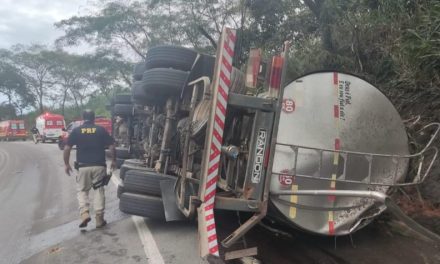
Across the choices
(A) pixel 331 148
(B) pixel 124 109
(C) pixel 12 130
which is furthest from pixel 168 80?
(C) pixel 12 130

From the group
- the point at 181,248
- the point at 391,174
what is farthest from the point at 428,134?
the point at 181,248

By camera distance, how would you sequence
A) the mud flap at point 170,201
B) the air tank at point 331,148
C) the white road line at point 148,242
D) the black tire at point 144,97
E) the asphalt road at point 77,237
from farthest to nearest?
the black tire at point 144,97 → the mud flap at point 170,201 → the asphalt road at point 77,237 → the white road line at point 148,242 → the air tank at point 331,148

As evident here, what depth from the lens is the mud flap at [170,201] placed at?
521 centimetres

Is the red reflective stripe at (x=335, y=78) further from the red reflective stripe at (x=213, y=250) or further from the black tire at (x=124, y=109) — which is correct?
the black tire at (x=124, y=109)

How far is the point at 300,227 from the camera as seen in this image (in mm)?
3979

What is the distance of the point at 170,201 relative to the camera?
17.6 ft

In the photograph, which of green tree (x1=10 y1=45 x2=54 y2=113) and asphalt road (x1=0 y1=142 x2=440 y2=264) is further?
green tree (x1=10 y1=45 x2=54 y2=113)

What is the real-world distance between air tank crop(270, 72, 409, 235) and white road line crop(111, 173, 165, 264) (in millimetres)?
1392

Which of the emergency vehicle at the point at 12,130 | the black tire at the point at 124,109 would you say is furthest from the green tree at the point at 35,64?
the black tire at the point at 124,109

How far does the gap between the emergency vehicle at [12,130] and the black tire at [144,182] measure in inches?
1867

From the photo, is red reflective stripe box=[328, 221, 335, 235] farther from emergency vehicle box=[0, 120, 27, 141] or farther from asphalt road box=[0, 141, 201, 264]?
emergency vehicle box=[0, 120, 27, 141]

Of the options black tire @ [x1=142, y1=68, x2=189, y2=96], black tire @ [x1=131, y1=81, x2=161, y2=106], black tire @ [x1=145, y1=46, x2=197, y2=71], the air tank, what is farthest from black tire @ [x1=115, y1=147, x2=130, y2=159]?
the air tank

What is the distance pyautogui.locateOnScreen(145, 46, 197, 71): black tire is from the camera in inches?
252

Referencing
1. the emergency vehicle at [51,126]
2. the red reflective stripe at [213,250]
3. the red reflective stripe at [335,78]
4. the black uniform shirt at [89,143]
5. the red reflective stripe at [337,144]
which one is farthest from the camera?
the emergency vehicle at [51,126]
